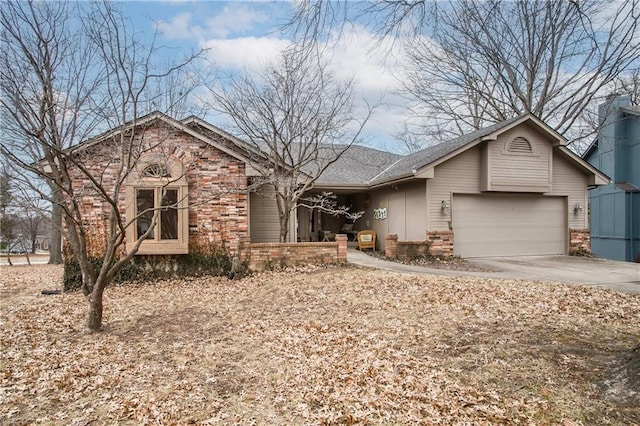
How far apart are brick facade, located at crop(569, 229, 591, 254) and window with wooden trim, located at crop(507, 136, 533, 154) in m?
3.55

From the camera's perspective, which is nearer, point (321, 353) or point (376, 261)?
point (321, 353)

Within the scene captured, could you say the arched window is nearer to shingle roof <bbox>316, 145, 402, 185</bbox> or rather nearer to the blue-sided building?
shingle roof <bbox>316, 145, 402, 185</bbox>

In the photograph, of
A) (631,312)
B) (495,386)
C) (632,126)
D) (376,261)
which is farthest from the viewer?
(632,126)

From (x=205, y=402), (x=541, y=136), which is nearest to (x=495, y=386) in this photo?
(x=205, y=402)

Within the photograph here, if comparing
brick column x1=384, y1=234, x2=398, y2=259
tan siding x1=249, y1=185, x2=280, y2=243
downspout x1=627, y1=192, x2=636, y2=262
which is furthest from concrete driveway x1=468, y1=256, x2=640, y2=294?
tan siding x1=249, y1=185, x2=280, y2=243

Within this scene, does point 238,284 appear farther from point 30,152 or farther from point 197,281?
point 30,152

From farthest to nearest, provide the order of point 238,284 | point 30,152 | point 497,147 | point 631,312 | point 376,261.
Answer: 1. point 497,147
2. point 376,261
3. point 238,284
4. point 30,152
5. point 631,312

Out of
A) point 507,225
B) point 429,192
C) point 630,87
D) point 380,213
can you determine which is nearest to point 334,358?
point 429,192

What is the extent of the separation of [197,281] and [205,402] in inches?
281

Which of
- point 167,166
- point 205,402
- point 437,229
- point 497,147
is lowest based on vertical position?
point 205,402

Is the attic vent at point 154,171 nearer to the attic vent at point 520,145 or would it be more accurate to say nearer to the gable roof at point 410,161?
the gable roof at point 410,161

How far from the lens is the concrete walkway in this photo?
370 inches

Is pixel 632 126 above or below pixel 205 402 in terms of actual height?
above

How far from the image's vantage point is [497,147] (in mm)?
13375
